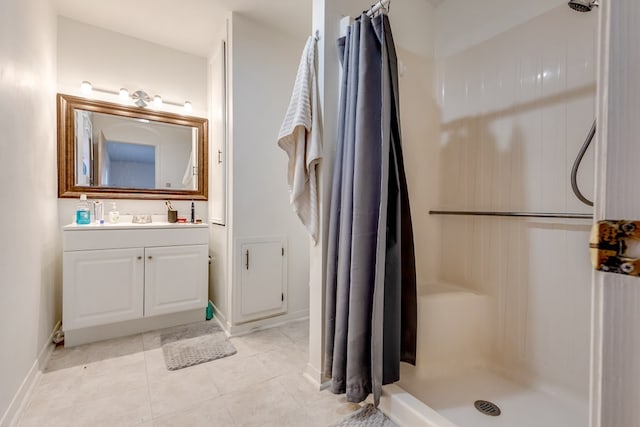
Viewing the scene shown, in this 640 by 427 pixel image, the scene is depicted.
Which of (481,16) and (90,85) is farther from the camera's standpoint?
(90,85)

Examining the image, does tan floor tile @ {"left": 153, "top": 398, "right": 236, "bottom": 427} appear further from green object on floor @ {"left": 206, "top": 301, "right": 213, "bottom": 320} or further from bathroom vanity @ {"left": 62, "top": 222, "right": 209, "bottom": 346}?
green object on floor @ {"left": 206, "top": 301, "right": 213, "bottom": 320}

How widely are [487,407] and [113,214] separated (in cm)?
280

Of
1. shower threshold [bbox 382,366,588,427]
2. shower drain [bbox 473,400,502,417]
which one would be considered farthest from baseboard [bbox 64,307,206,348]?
shower drain [bbox 473,400,502,417]

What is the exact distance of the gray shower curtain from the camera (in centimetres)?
124

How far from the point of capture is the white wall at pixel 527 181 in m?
1.38

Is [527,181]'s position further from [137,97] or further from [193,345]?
[137,97]

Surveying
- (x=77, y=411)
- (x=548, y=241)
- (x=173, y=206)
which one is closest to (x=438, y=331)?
(x=548, y=241)

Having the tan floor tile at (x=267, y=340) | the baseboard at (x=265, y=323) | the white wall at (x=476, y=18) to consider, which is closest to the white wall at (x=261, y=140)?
the baseboard at (x=265, y=323)

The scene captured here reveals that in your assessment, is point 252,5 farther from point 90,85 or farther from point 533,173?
point 533,173

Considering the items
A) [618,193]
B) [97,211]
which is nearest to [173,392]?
[97,211]

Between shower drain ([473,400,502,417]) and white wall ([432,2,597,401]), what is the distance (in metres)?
0.32

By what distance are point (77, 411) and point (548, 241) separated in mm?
2447

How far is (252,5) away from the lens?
2.04 meters

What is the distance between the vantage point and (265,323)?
230 cm
